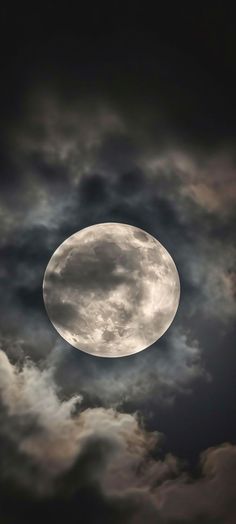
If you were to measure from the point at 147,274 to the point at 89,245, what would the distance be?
513 cm

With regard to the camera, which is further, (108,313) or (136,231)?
(136,231)

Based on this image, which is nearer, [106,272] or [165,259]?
[106,272]

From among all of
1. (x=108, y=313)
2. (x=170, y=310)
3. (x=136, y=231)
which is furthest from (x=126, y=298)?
(x=136, y=231)

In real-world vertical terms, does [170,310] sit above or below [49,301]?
above

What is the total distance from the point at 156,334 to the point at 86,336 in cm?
562

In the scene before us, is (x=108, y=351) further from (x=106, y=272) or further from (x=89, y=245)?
(x=89, y=245)

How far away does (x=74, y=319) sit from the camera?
1020 inches

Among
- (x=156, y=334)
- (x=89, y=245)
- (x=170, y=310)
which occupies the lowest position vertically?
(x=156, y=334)

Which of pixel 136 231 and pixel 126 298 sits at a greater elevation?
pixel 136 231

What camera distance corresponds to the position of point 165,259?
26562 millimetres

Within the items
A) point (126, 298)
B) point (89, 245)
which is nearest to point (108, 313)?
point (126, 298)

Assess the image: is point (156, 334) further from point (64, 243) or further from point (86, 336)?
point (64, 243)

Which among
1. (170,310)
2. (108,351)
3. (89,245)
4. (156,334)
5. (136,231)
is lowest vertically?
(108,351)

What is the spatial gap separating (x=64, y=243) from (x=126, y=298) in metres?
6.73
